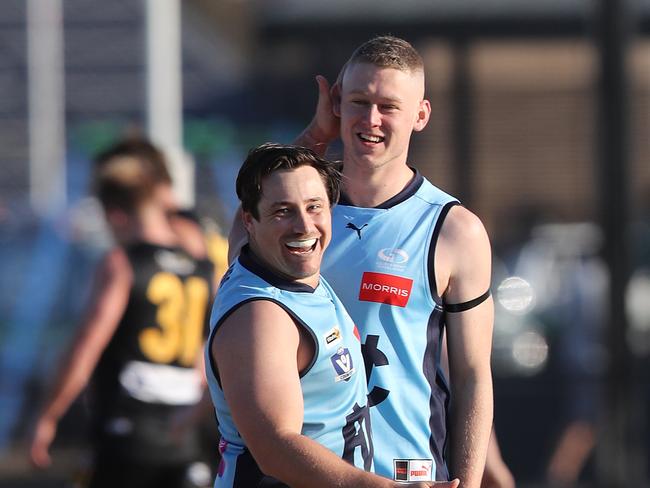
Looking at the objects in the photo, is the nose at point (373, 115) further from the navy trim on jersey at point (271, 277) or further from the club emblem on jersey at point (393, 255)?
the navy trim on jersey at point (271, 277)

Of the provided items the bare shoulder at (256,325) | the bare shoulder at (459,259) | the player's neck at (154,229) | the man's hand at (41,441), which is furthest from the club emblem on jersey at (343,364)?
the man's hand at (41,441)

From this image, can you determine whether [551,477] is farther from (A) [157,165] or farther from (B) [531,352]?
(A) [157,165]

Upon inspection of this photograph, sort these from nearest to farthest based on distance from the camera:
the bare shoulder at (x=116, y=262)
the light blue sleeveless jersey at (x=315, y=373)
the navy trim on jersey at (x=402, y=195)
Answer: the light blue sleeveless jersey at (x=315, y=373)
the navy trim on jersey at (x=402, y=195)
the bare shoulder at (x=116, y=262)

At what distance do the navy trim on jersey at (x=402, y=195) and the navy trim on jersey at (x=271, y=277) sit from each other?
1.62 ft

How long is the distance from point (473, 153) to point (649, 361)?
727 cm

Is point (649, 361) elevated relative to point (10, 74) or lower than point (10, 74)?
lower

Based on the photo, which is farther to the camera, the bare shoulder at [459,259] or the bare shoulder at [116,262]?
the bare shoulder at [116,262]

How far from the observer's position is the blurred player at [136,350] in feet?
19.3

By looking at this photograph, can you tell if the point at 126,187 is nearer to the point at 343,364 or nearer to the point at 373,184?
the point at 373,184

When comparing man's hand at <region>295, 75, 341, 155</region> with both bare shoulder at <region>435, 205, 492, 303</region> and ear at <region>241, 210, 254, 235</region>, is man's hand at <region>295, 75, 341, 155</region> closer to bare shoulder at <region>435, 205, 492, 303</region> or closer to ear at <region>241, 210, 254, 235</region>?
bare shoulder at <region>435, 205, 492, 303</region>

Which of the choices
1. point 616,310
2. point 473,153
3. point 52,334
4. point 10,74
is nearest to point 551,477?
point 616,310

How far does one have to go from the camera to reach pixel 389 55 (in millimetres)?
3494

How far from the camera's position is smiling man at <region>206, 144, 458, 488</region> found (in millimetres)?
2926

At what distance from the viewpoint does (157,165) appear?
5965 millimetres
